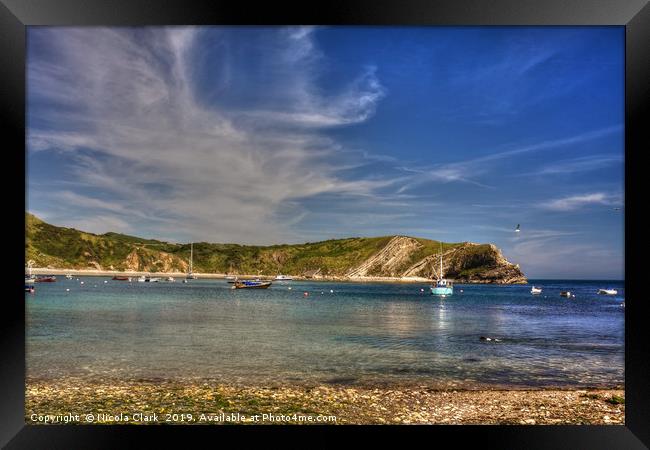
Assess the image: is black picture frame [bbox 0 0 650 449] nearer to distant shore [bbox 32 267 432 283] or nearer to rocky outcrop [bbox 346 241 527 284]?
distant shore [bbox 32 267 432 283]

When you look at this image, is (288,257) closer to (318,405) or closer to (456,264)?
(456,264)

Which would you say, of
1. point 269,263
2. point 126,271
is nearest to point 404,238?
point 269,263

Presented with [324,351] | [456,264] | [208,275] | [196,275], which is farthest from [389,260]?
[324,351]

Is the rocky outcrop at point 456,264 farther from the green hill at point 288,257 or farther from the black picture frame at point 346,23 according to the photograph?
the black picture frame at point 346,23

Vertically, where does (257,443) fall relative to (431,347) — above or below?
above

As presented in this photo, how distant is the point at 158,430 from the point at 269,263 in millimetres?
100289

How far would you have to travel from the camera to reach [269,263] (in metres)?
103

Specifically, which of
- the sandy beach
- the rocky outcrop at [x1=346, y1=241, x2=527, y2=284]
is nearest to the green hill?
the rocky outcrop at [x1=346, y1=241, x2=527, y2=284]

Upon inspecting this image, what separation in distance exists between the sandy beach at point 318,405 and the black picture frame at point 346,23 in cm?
135

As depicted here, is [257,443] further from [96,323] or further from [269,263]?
[269,263]

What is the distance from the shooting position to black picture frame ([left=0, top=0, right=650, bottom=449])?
11.4 feet

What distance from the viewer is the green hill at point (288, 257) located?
259 ft

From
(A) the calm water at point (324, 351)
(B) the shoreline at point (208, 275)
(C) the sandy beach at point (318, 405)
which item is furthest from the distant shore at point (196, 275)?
(C) the sandy beach at point (318, 405)

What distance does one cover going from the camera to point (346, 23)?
3.67m
